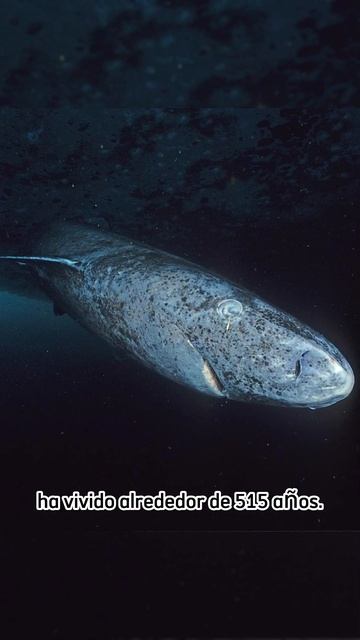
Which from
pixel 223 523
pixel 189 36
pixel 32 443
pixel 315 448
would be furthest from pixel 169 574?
pixel 32 443

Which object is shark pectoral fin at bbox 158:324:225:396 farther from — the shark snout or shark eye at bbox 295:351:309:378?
the shark snout

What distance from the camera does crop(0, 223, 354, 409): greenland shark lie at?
98.0 inches

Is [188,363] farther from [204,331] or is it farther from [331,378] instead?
[331,378]

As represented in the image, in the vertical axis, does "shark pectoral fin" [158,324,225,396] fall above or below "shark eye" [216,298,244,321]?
below

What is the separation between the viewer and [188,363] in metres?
2.94

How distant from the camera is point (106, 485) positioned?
881 cm

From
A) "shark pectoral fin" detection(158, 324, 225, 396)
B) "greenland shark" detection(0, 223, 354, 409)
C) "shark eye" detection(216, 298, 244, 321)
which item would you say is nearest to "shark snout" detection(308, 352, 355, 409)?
"greenland shark" detection(0, 223, 354, 409)

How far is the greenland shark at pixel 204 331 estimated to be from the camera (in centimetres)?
249

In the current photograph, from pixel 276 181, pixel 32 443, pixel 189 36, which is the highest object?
pixel 276 181

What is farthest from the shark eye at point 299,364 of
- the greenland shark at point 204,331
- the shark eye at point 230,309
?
the shark eye at point 230,309

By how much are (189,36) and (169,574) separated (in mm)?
4552

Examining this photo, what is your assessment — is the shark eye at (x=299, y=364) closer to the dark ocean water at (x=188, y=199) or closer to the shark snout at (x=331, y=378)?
the shark snout at (x=331, y=378)

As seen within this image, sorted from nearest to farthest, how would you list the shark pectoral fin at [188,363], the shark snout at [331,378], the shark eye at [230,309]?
the shark snout at [331,378] → the shark eye at [230,309] → the shark pectoral fin at [188,363]

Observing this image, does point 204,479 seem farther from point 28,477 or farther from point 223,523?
point 28,477
